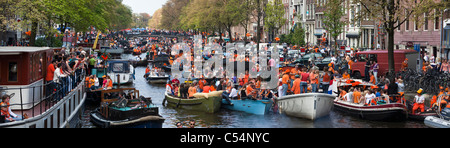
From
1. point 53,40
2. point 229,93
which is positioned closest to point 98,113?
point 229,93

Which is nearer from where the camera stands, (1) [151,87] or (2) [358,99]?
(2) [358,99]

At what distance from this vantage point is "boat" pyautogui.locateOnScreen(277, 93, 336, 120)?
1041 inches

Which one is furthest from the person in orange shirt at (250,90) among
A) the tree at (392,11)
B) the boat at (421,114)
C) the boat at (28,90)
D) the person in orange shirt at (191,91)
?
the boat at (28,90)

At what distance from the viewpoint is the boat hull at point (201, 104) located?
29.5m

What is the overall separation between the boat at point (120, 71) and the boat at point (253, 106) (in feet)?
54.8

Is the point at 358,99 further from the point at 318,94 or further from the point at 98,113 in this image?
the point at 98,113

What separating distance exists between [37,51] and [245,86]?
491 inches

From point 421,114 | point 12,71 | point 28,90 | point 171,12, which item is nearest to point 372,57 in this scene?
point 421,114

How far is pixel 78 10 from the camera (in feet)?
165

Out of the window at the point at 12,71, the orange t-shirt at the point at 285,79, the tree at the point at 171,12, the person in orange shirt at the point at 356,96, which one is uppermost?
the tree at the point at 171,12

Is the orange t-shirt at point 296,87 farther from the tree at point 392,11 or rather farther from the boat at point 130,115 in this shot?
the tree at point 392,11

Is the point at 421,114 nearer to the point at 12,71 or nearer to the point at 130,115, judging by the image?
the point at 130,115

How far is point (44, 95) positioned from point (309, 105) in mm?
11560

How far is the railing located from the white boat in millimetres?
14372
